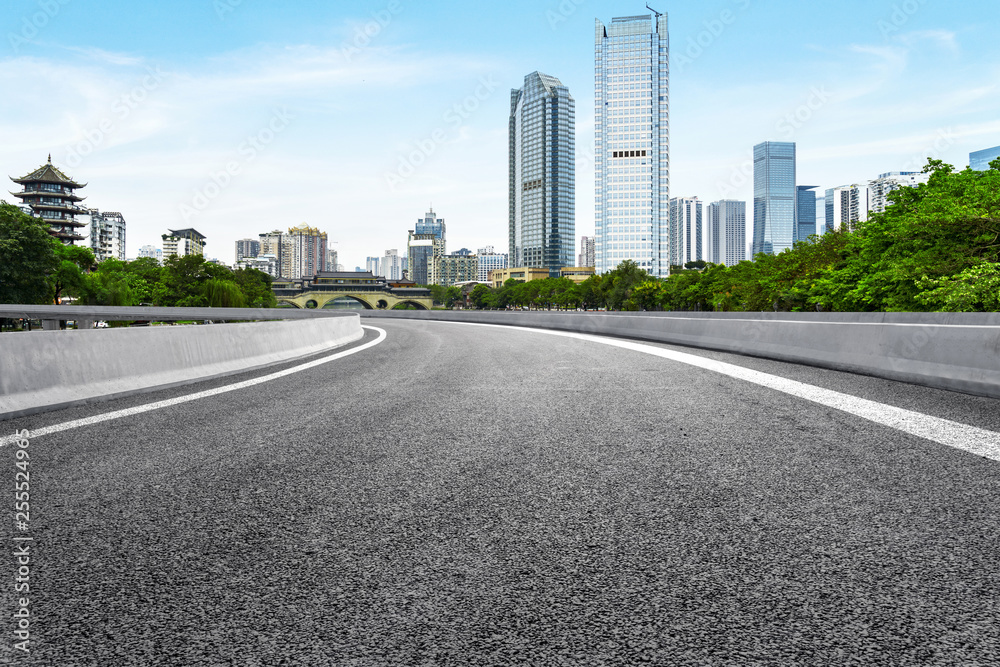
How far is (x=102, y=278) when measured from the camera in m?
115

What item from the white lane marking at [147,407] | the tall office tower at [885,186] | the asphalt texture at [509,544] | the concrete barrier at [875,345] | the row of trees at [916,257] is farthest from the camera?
the tall office tower at [885,186]

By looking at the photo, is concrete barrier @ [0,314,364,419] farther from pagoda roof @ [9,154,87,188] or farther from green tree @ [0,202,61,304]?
pagoda roof @ [9,154,87,188]

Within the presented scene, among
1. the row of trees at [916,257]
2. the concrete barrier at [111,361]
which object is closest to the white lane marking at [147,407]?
the concrete barrier at [111,361]

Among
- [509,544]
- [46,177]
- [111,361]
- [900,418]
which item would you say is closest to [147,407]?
[111,361]

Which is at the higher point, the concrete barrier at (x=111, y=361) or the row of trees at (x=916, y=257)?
the row of trees at (x=916, y=257)

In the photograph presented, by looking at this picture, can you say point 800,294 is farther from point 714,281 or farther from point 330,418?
point 330,418

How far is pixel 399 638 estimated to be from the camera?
2.25 metres

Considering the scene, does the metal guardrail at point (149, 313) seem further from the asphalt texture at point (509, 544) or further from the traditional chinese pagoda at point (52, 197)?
the traditional chinese pagoda at point (52, 197)

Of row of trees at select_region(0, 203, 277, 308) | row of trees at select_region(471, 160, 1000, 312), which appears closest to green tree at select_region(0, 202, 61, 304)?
row of trees at select_region(0, 203, 277, 308)

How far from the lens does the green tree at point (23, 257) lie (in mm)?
77750

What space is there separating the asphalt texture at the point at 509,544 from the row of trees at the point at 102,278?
287 feet

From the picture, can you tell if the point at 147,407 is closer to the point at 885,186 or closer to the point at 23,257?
the point at 23,257

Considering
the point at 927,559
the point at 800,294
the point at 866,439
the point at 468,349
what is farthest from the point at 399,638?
the point at 800,294

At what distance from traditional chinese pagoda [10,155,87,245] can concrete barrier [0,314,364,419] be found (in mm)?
173057
